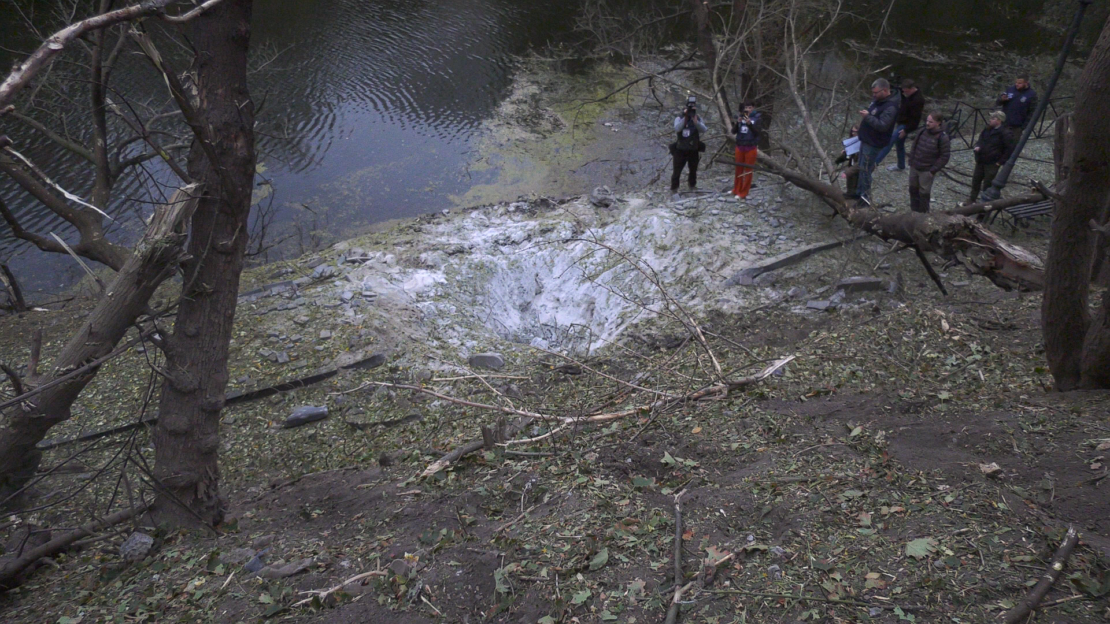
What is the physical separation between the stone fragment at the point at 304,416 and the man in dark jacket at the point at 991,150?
7262 mm

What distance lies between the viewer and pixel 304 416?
5219 millimetres

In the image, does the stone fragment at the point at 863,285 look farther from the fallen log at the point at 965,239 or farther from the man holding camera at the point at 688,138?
the man holding camera at the point at 688,138

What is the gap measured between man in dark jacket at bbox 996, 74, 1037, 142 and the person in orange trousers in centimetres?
271

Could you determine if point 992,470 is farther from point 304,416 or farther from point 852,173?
point 304,416

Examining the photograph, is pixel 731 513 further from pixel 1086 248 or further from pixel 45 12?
pixel 45 12

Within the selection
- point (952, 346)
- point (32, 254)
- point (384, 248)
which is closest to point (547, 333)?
point (384, 248)

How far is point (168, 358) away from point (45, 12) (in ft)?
42.7

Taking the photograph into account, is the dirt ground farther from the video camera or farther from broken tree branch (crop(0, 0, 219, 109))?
the video camera

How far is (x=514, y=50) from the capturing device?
1448 cm

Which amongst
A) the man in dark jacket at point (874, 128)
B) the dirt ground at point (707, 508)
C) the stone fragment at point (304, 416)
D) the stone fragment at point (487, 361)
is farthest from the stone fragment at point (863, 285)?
the stone fragment at point (304, 416)

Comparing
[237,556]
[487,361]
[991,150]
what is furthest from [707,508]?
[991,150]

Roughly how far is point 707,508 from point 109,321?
10.3 ft

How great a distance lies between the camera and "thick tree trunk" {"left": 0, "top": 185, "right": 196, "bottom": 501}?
328 cm

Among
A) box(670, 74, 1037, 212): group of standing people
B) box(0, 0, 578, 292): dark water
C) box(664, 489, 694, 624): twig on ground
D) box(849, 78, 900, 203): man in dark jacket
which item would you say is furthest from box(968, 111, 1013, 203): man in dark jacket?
box(0, 0, 578, 292): dark water
